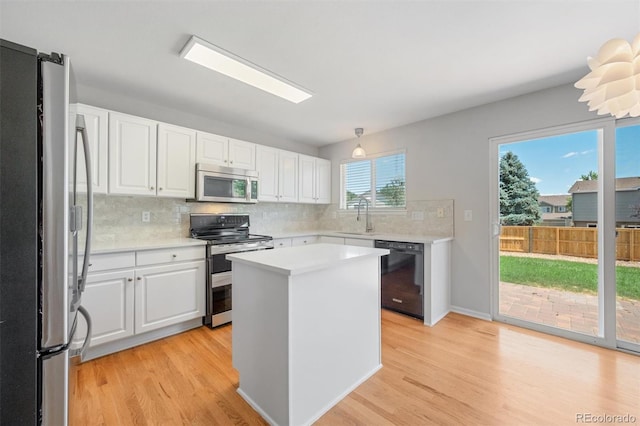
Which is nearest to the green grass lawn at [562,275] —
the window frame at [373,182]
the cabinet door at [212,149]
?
the window frame at [373,182]

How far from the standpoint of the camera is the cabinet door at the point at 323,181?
449cm

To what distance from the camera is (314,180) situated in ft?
14.5

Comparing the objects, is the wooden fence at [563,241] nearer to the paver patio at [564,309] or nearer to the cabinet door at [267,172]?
the paver patio at [564,309]

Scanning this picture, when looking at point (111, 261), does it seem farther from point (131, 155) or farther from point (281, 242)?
point (281, 242)

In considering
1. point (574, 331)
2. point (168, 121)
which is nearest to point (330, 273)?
point (574, 331)

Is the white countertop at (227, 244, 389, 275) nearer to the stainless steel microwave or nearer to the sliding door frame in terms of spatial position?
the stainless steel microwave

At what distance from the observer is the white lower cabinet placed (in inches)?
84.1

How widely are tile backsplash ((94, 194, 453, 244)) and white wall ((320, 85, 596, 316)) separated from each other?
223mm

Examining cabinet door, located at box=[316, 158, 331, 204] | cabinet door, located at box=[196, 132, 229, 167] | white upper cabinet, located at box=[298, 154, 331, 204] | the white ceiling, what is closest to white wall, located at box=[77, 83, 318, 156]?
the white ceiling

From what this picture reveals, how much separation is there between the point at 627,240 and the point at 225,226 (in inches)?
160

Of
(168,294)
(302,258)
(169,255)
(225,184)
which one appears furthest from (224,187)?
(302,258)

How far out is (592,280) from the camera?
2461 millimetres

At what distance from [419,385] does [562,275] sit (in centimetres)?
199

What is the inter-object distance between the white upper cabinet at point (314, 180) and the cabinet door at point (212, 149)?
128 cm
